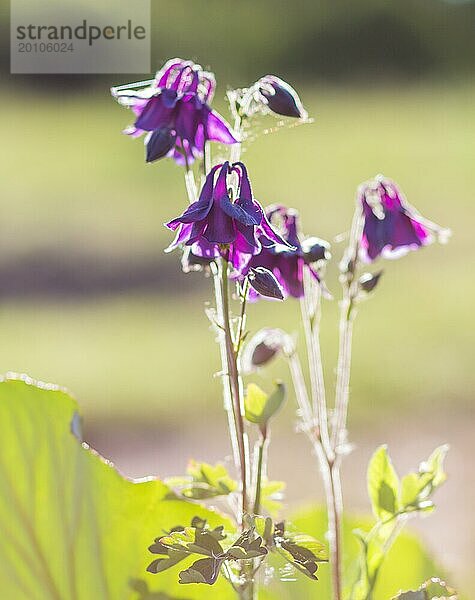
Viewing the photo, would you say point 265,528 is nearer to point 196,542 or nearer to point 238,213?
point 196,542

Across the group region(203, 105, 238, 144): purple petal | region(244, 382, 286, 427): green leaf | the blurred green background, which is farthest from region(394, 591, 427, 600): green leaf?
the blurred green background

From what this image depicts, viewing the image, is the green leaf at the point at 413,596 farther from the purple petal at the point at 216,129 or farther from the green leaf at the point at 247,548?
the purple petal at the point at 216,129

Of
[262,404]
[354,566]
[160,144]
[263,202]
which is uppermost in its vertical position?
[263,202]

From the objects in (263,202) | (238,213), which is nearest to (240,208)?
(238,213)

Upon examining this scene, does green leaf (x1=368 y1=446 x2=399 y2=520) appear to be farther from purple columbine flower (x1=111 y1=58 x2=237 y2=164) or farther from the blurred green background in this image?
the blurred green background

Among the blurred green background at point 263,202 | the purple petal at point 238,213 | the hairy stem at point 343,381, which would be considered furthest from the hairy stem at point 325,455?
the blurred green background at point 263,202

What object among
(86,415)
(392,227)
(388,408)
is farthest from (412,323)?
(392,227)
